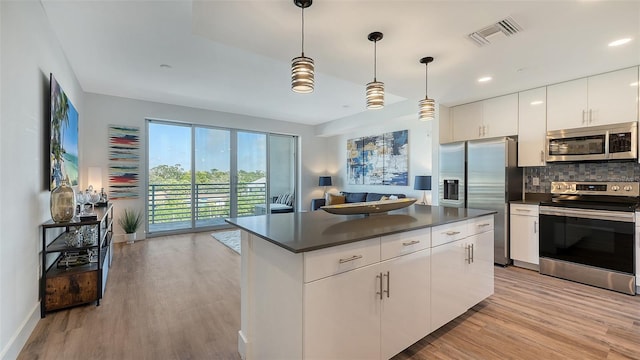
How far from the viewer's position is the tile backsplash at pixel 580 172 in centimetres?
327

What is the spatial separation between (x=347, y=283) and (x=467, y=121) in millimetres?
3855

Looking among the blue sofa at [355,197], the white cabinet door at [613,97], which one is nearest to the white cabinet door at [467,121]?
the white cabinet door at [613,97]

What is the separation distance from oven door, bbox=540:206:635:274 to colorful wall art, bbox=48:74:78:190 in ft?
17.3

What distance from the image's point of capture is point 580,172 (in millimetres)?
3588

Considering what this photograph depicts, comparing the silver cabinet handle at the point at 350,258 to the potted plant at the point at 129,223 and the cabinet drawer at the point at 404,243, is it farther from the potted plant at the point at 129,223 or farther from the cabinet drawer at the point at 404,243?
the potted plant at the point at 129,223

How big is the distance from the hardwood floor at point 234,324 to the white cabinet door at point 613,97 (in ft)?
6.12

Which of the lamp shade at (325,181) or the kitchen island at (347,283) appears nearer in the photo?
the kitchen island at (347,283)

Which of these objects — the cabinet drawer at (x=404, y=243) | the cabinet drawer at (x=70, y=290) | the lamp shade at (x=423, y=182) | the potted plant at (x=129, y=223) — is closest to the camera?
the cabinet drawer at (x=404, y=243)

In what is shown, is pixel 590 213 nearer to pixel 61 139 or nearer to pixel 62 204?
pixel 62 204

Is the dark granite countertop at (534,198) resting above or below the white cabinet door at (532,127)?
below

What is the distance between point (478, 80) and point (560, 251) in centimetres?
221

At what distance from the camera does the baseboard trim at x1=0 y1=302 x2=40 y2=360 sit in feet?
5.97

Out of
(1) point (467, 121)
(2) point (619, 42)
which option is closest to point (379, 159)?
(1) point (467, 121)

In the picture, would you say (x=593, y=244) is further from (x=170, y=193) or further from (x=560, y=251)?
(x=170, y=193)
